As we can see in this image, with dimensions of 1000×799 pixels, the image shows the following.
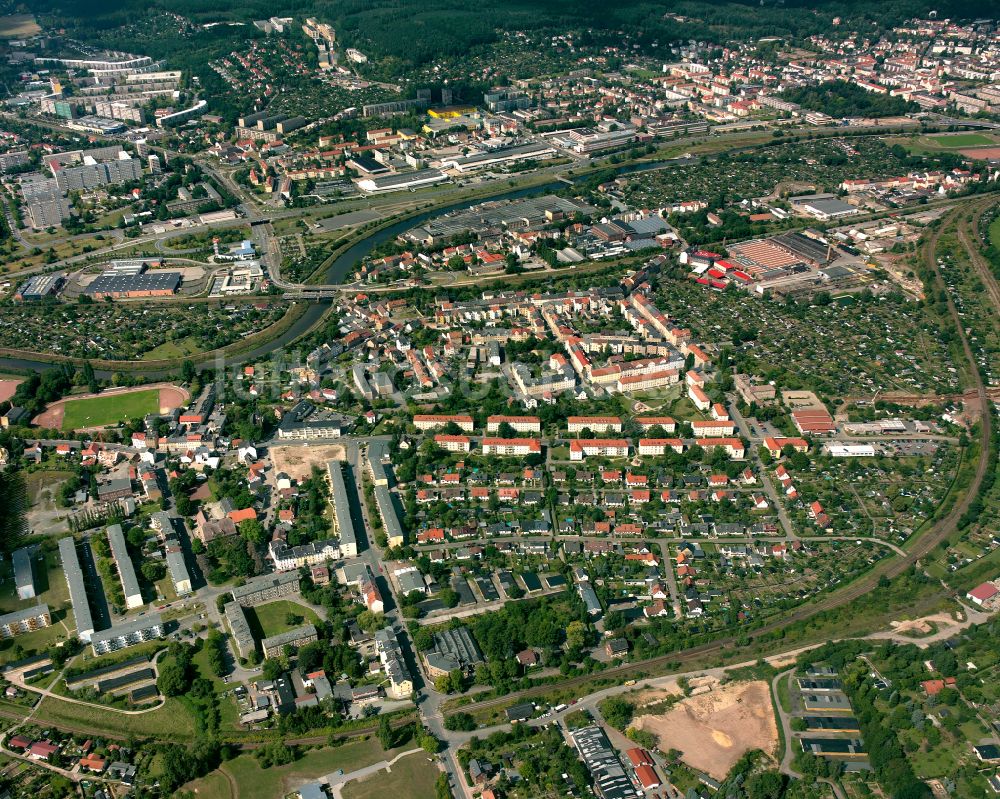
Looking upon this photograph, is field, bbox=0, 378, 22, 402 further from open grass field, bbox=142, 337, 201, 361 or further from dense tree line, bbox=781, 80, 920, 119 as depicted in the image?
dense tree line, bbox=781, 80, 920, 119

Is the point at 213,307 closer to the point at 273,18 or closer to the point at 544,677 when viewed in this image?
the point at 544,677

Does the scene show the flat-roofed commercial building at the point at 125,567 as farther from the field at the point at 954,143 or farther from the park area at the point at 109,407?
the field at the point at 954,143

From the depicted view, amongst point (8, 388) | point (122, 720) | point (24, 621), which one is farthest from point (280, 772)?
point (8, 388)

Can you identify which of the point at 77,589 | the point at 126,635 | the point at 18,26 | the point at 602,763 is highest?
the point at 18,26

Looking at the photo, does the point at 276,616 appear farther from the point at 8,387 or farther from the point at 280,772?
the point at 8,387

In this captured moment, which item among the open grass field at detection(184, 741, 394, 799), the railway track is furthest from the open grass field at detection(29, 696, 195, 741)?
the railway track

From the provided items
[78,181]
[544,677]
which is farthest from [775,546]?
[78,181]
